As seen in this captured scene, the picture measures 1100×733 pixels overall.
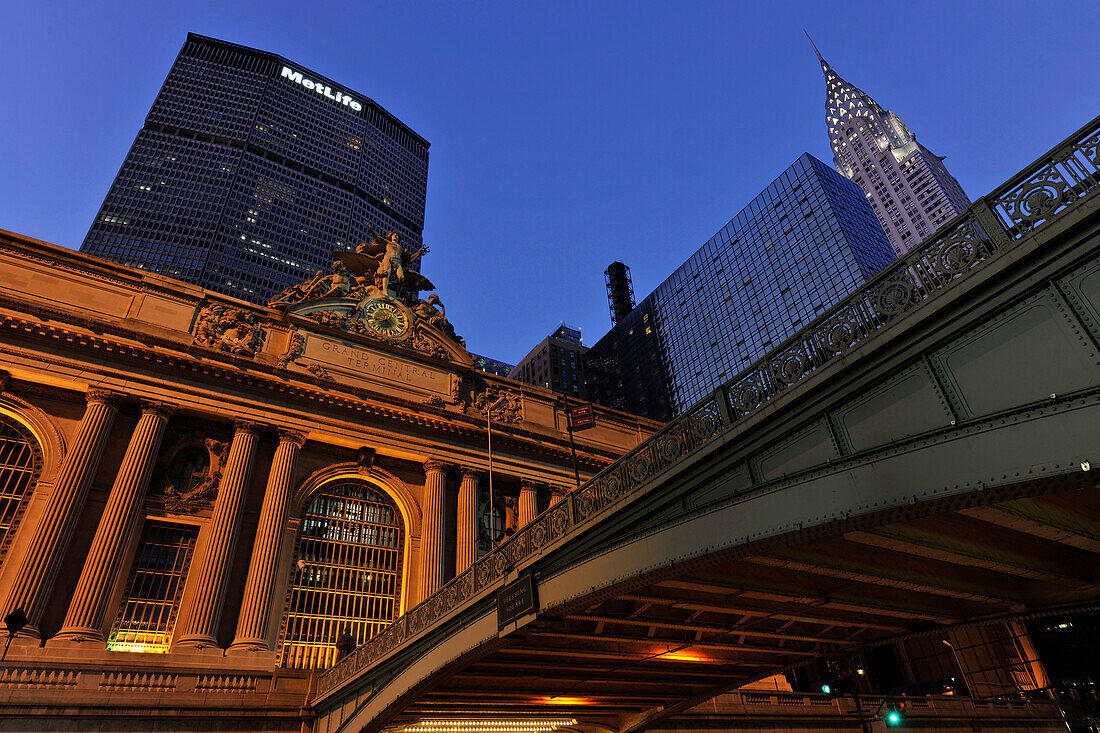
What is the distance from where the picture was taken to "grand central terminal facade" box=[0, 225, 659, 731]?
17.9 meters

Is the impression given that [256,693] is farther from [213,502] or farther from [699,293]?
[699,293]

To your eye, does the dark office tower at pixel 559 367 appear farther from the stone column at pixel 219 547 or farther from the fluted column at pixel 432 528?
the stone column at pixel 219 547

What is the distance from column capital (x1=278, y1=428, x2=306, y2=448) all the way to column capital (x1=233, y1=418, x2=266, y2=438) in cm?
75

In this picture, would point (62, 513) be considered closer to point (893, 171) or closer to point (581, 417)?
point (581, 417)

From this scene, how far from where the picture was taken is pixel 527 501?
30203mm

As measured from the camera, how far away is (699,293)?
96125 mm

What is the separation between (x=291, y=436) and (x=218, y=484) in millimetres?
3183

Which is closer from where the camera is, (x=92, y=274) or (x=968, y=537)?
(x=968, y=537)

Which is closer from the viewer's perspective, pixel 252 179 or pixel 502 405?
pixel 502 405

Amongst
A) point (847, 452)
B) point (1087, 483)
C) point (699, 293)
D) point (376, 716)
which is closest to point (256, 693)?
point (376, 716)

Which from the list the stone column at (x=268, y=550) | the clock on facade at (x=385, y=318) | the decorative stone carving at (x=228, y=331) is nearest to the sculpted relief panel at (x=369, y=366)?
the clock on facade at (x=385, y=318)

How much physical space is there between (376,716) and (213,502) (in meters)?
13.7

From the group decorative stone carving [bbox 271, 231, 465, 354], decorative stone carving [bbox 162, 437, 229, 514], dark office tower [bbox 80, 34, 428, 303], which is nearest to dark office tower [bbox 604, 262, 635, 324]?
dark office tower [bbox 80, 34, 428, 303]

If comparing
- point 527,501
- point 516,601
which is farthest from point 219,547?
point 516,601
